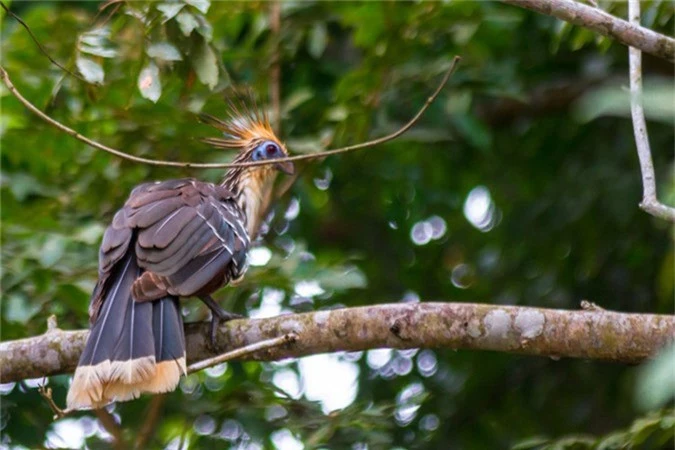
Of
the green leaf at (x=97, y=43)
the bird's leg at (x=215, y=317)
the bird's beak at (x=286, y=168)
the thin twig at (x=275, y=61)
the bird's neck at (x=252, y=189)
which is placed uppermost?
the green leaf at (x=97, y=43)

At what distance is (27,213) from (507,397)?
98.0 inches

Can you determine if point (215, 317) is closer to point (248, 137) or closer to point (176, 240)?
point (176, 240)

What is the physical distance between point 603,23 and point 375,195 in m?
2.75

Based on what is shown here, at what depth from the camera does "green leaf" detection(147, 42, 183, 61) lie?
360 centimetres

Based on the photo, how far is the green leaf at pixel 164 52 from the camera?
3596 mm

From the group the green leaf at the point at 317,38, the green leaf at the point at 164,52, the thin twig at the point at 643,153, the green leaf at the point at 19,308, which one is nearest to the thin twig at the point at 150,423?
the green leaf at the point at 19,308

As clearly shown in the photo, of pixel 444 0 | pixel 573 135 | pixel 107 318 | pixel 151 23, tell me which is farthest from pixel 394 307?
pixel 573 135

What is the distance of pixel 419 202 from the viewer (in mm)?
5539

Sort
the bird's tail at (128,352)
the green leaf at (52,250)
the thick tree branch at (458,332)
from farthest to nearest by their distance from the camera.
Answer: the green leaf at (52,250)
the bird's tail at (128,352)
the thick tree branch at (458,332)

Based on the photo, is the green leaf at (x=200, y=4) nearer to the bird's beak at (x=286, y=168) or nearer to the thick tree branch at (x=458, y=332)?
the thick tree branch at (x=458, y=332)

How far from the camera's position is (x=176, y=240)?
367 centimetres

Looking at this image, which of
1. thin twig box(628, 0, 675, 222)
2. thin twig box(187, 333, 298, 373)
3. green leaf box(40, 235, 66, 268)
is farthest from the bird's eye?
thin twig box(628, 0, 675, 222)

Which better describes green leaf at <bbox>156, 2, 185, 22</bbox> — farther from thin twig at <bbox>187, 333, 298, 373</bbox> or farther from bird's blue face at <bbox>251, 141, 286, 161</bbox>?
bird's blue face at <bbox>251, 141, 286, 161</bbox>

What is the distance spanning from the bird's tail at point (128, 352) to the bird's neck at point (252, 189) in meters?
1.10
